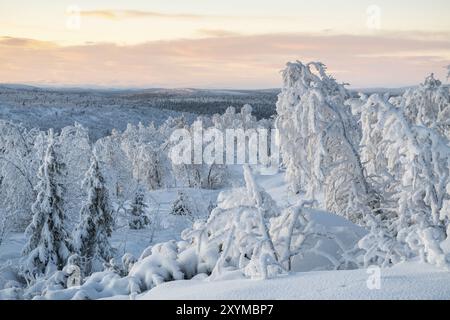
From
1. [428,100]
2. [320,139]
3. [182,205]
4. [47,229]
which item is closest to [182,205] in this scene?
[182,205]

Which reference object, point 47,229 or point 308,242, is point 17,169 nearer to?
point 47,229

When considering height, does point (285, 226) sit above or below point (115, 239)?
above

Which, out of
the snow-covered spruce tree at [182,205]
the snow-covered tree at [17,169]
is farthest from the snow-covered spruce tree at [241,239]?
the snow-covered spruce tree at [182,205]

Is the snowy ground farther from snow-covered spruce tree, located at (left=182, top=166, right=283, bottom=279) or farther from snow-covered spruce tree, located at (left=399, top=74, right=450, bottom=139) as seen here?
snow-covered spruce tree, located at (left=399, top=74, right=450, bottom=139)

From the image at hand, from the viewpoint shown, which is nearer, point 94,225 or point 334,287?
point 334,287
